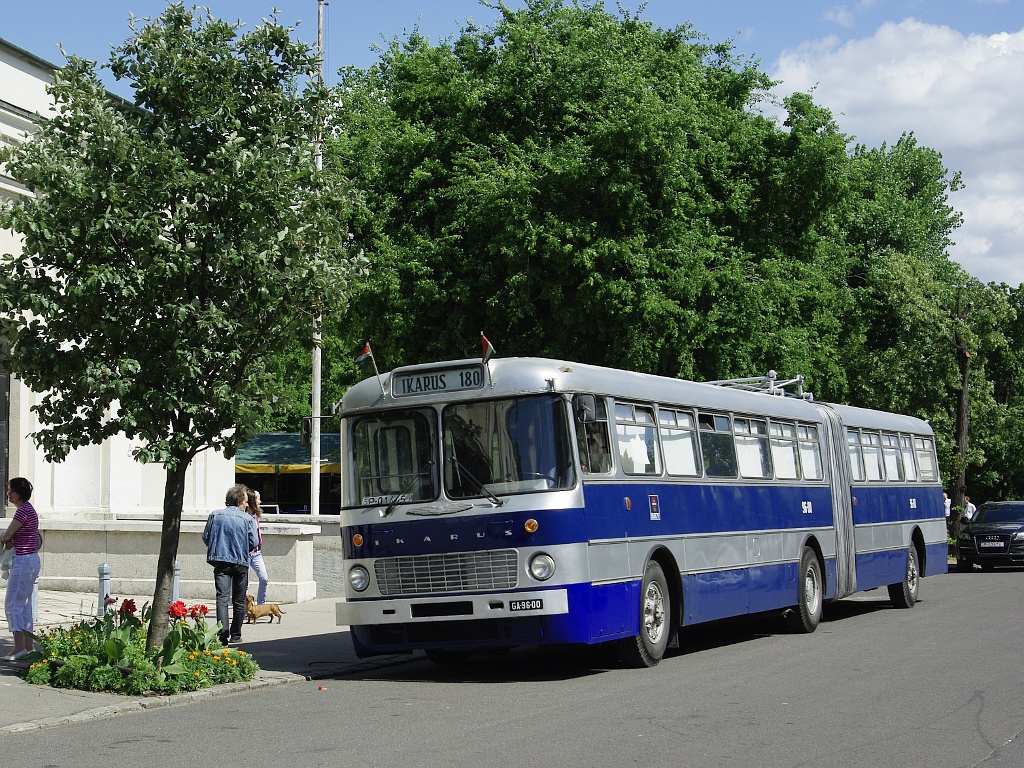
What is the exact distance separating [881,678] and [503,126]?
20.4 meters

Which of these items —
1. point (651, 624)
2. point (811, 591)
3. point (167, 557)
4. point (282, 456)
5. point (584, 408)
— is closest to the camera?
point (167, 557)

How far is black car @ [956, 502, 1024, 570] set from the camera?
108 ft

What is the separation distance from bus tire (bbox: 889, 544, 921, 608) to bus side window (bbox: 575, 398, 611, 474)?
10177 mm

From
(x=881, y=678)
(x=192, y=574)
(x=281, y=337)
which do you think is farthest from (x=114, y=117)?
(x=192, y=574)

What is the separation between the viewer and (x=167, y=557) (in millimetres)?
12359

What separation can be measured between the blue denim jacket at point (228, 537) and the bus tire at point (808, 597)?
7028 millimetres

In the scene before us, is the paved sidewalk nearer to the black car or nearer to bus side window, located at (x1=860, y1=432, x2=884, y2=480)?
bus side window, located at (x1=860, y1=432, x2=884, y2=480)

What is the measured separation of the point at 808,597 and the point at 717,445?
10.9 ft

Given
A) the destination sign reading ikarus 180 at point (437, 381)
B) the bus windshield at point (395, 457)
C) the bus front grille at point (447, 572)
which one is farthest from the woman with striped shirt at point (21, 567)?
the destination sign reading ikarus 180 at point (437, 381)

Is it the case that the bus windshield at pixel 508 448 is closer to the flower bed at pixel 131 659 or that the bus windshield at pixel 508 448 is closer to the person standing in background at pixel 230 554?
the flower bed at pixel 131 659

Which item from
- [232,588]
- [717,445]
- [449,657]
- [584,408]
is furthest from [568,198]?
[584,408]

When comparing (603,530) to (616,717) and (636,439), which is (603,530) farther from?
(616,717)

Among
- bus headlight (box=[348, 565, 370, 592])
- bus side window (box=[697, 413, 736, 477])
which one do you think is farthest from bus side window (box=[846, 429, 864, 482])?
bus headlight (box=[348, 565, 370, 592])

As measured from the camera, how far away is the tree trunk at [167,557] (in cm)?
1209
